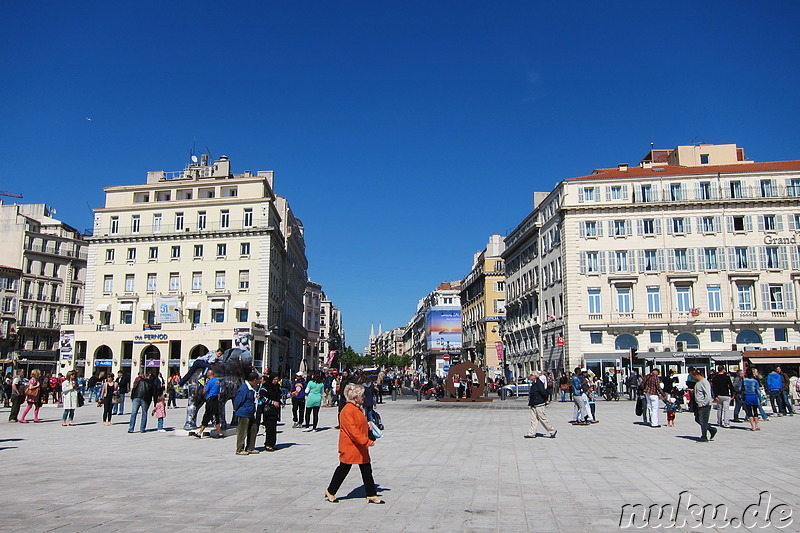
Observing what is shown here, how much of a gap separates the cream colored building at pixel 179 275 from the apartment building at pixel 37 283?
1304 cm

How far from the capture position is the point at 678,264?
4866 cm

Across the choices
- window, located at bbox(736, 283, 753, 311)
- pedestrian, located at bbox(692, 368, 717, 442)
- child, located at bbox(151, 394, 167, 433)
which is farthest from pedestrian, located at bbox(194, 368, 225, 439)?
window, located at bbox(736, 283, 753, 311)

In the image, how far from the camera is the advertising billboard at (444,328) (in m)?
92.4

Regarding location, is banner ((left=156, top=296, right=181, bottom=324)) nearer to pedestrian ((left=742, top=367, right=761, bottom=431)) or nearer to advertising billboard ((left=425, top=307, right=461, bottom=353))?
pedestrian ((left=742, top=367, right=761, bottom=431))

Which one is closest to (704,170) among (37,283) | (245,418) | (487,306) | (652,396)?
(487,306)

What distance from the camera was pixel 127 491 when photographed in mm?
8461

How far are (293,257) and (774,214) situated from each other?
47215 millimetres

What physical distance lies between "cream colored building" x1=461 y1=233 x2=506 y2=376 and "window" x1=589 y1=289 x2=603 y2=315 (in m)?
23.4

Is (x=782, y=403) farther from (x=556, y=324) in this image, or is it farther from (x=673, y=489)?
(x=556, y=324)

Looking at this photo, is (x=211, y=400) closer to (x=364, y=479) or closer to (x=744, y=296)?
(x=364, y=479)

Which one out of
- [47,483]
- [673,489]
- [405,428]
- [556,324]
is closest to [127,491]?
[47,483]

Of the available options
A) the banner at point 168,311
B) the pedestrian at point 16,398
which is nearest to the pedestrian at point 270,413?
the pedestrian at point 16,398

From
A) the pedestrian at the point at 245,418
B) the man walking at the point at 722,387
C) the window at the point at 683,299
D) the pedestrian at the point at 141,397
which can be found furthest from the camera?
the window at the point at 683,299

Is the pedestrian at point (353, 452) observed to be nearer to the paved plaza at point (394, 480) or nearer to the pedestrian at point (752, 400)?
the paved plaza at point (394, 480)
